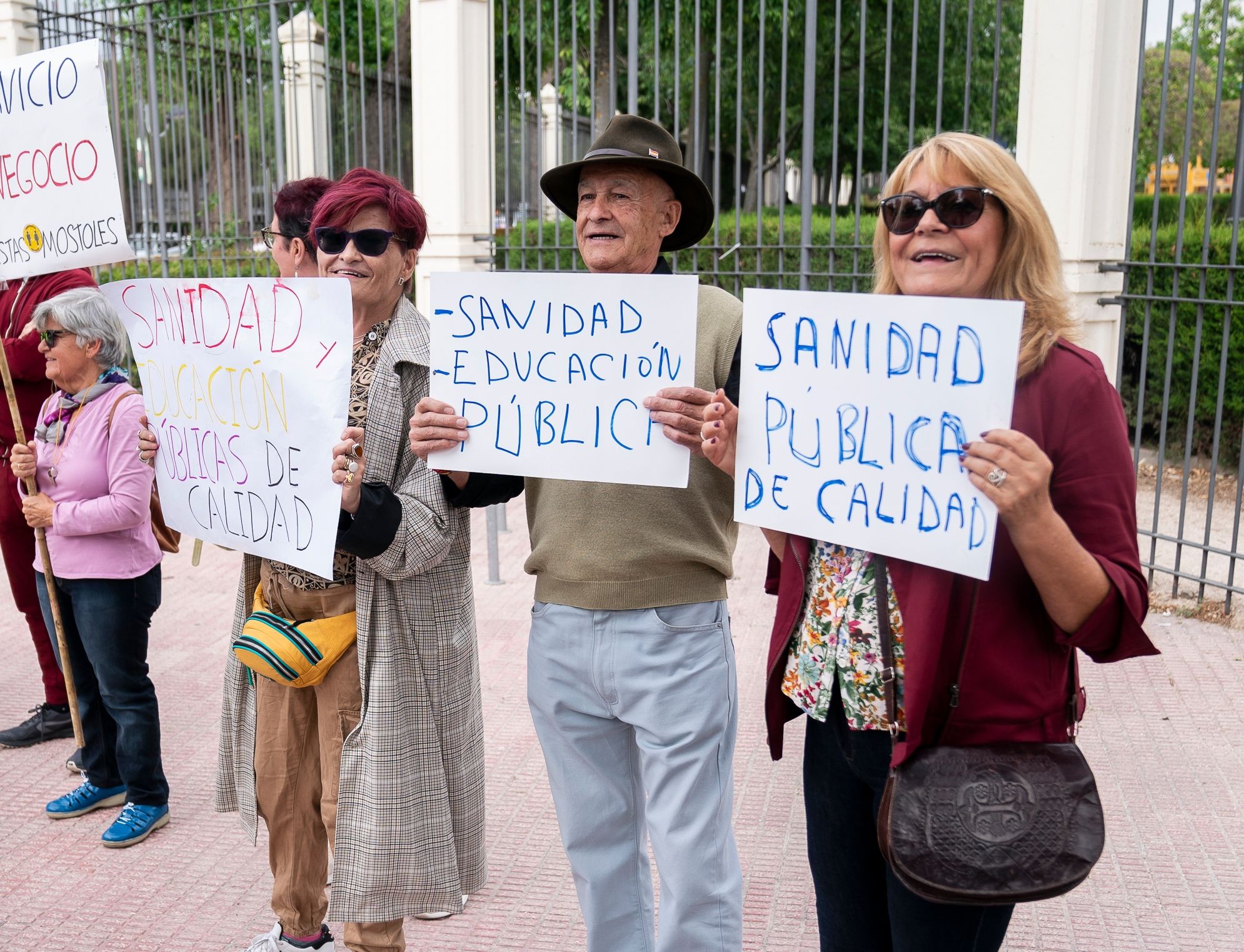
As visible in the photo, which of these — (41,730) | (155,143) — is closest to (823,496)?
(41,730)

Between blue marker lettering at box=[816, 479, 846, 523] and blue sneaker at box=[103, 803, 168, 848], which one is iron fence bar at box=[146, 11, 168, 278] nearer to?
blue sneaker at box=[103, 803, 168, 848]

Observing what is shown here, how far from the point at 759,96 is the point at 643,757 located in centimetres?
589

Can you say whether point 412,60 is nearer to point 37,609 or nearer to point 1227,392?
point 37,609

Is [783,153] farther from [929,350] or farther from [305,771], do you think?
[929,350]

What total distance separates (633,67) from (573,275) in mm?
5750

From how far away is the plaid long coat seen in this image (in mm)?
2627

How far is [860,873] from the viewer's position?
210 cm

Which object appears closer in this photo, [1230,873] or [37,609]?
[1230,873]

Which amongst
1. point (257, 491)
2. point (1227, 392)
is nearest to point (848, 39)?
point (1227, 392)

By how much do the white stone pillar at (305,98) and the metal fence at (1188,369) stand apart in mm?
5813

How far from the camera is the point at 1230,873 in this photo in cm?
348

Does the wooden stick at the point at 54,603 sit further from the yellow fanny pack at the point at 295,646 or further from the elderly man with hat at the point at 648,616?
the elderly man with hat at the point at 648,616

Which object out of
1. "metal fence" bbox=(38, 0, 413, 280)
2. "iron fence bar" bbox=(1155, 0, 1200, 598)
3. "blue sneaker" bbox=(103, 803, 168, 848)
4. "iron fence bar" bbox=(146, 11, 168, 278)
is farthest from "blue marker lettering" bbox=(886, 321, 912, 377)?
"iron fence bar" bbox=(146, 11, 168, 278)

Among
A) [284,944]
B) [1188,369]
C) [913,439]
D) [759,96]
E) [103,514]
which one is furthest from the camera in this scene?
[1188,369]
